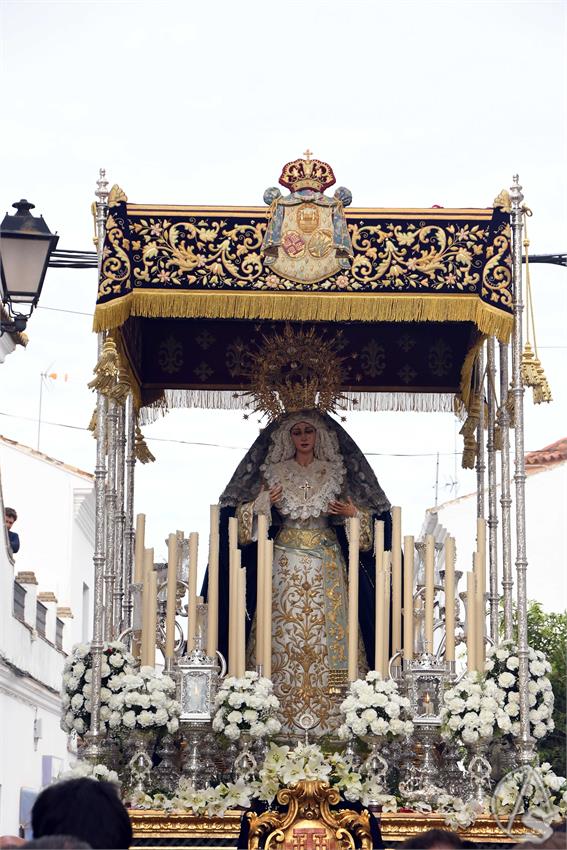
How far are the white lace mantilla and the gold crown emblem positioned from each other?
1.78 m

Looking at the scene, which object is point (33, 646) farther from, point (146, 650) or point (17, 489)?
point (146, 650)

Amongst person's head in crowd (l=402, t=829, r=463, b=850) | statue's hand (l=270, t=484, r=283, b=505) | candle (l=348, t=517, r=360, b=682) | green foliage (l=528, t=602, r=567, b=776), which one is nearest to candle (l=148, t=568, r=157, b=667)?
candle (l=348, t=517, r=360, b=682)

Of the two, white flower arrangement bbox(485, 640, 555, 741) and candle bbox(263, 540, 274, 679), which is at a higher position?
candle bbox(263, 540, 274, 679)

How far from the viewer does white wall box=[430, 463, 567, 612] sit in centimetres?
2628

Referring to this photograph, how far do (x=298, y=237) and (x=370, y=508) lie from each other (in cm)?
185

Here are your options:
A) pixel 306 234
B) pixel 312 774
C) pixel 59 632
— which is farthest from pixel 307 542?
pixel 59 632

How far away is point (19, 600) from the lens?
1989 centimetres

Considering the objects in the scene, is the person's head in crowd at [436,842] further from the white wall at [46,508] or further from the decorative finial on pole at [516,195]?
the white wall at [46,508]

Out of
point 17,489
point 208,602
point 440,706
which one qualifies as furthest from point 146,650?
point 17,489

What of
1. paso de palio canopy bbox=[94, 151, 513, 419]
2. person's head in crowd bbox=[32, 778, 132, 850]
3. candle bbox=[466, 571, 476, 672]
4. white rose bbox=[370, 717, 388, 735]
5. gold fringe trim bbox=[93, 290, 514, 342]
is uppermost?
paso de palio canopy bbox=[94, 151, 513, 419]

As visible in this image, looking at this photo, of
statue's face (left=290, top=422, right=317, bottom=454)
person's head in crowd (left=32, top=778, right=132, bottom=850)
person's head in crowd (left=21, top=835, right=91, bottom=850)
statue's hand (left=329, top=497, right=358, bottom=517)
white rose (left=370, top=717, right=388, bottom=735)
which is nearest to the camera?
person's head in crowd (left=21, top=835, right=91, bottom=850)

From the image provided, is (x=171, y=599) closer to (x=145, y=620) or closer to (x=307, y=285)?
(x=145, y=620)

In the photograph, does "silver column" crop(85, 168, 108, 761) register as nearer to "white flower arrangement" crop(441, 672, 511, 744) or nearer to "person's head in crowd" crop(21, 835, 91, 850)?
"white flower arrangement" crop(441, 672, 511, 744)

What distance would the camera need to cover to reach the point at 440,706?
30.5 ft
